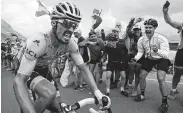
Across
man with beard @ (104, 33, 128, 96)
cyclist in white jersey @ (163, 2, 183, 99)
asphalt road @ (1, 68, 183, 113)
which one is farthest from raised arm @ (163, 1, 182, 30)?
asphalt road @ (1, 68, 183, 113)

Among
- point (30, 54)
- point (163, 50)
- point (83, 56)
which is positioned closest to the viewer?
point (30, 54)

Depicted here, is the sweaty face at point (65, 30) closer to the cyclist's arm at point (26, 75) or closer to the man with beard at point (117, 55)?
the cyclist's arm at point (26, 75)

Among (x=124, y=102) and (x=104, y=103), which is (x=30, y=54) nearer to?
(x=104, y=103)

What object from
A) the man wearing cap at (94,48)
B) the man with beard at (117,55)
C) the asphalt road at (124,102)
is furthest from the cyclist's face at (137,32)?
the asphalt road at (124,102)

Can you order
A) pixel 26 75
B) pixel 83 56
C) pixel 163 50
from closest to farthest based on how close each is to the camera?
pixel 26 75 → pixel 163 50 → pixel 83 56

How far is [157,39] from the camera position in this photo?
4625 mm

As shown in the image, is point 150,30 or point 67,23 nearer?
point 67,23

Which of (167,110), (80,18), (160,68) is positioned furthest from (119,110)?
(80,18)

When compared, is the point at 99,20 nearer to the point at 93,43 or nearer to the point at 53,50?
the point at 93,43

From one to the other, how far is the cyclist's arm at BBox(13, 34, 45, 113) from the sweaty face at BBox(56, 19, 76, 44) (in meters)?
0.26

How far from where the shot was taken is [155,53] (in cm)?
463

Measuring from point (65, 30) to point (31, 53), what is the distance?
0.47 meters

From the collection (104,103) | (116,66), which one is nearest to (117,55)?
(116,66)

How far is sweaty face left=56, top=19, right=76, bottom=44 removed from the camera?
228cm
